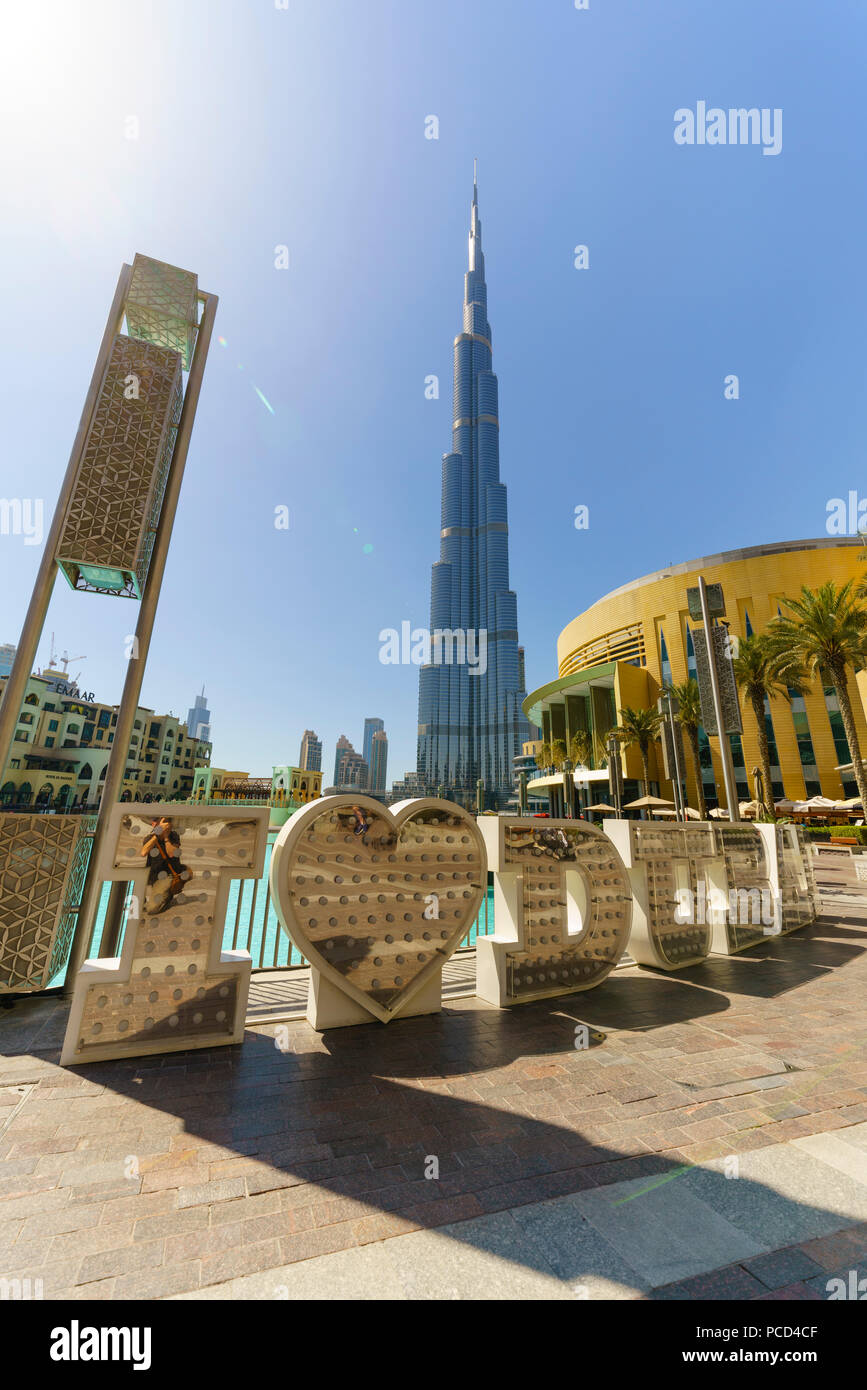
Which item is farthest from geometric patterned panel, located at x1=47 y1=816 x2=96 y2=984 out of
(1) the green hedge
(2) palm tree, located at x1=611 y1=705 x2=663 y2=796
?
(2) palm tree, located at x1=611 y1=705 x2=663 y2=796

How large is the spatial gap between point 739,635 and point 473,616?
86.0m

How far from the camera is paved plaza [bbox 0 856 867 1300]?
223cm

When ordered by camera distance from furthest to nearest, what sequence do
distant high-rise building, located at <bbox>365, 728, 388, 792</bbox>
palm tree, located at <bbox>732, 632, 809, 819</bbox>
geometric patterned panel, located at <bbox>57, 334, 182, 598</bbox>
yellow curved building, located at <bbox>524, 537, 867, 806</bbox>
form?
distant high-rise building, located at <bbox>365, 728, 388, 792</bbox> < yellow curved building, located at <bbox>524, 537, 867, 806</bbox> < palm tree, located at <bbox>732, 632, 809, 819</bbox> < geometric patterned panel, located at <bbox>57, 334, 182, 598</bbox>

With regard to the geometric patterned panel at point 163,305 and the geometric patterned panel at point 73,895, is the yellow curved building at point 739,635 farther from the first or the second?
the geometric patterned panel at point 73,895

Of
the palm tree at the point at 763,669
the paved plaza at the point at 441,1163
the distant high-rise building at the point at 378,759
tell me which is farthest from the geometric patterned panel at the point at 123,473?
the distant high-rise building at the point at 378,759

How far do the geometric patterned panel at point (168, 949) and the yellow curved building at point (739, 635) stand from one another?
118ft

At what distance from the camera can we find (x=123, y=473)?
630 cm

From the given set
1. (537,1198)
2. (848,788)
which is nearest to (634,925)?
(537,1198)

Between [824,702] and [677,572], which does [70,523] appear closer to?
[824,702]

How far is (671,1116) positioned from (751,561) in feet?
155

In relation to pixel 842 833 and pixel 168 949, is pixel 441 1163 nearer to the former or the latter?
pixel 168 949

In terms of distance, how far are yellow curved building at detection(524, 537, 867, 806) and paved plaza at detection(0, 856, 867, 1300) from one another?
35.1m

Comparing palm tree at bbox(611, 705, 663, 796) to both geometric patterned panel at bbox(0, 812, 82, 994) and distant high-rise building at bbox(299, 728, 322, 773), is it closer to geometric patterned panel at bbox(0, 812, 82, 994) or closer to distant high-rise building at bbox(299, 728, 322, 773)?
geometric patterned panel at bbox(0, 812, 82, 994)

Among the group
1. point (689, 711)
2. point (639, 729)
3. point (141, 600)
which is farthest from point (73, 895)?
point (639, 729)
